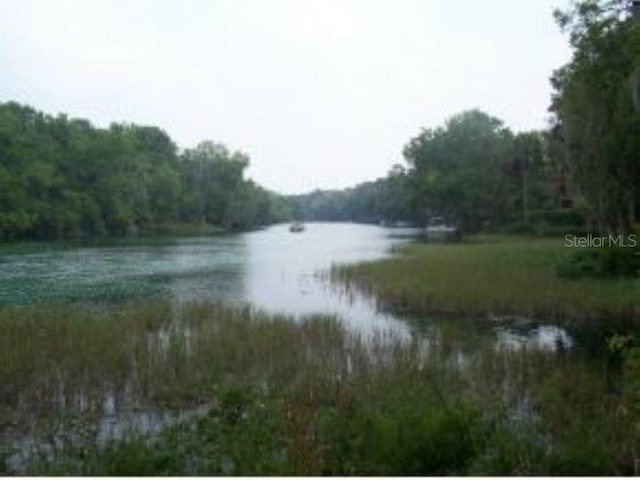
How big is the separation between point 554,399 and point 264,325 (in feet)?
30.5

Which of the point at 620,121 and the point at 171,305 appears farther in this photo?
the point at 620,121

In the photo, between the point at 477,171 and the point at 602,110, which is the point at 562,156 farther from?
the point at 477,171

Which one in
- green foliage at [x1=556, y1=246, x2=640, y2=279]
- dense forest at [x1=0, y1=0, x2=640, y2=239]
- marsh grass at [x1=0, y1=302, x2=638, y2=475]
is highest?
dense forest at [x1=0, y1=0, x2=640, y2=239]

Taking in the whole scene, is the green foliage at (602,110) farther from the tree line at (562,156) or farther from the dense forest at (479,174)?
the dense forest at (479,174)

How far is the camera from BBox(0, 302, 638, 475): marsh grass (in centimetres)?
1012

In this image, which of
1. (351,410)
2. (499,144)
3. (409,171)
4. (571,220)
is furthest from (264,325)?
(409,171)

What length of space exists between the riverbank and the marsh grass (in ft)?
22.3

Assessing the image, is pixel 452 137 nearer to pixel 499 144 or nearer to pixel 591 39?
pixel 499 144

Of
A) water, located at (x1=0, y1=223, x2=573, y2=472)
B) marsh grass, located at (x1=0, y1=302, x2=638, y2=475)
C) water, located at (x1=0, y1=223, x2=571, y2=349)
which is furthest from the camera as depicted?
water, located at (x1=0, y1=223, x2=571, y2=349)

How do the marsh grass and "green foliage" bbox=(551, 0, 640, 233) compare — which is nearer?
the marsh grass

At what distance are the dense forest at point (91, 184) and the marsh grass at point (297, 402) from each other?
85.8 metres

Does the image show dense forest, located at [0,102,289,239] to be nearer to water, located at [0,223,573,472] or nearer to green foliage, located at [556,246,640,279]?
water, located at [0,223,573,472]

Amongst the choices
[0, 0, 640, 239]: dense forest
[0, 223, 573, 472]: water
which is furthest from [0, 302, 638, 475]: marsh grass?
[0, 0, 640, 239]: dense forest

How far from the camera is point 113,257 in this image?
63.7m
